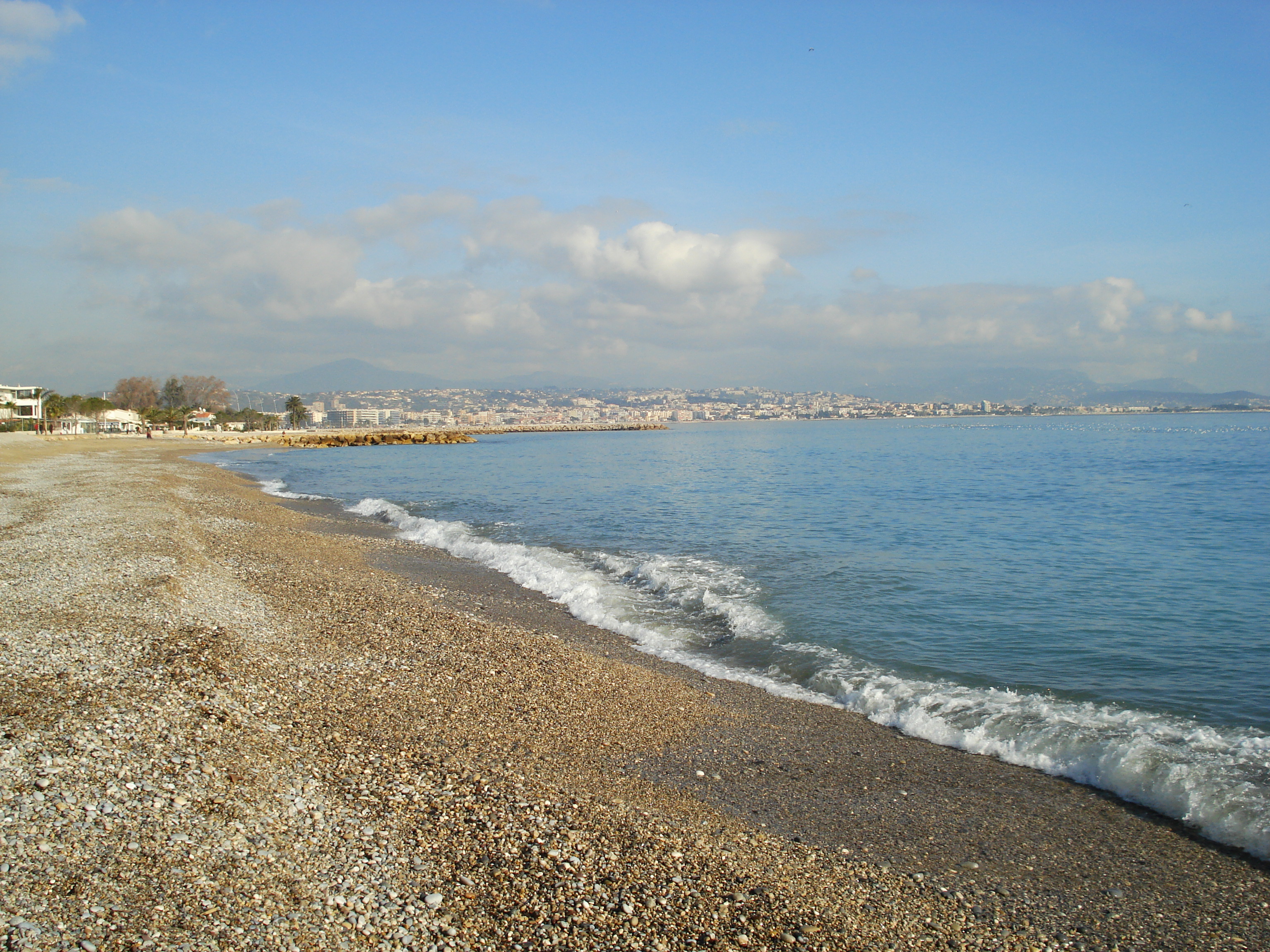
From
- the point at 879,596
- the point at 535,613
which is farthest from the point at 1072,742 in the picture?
the point at 535,613

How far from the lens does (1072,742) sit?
24.9 ft

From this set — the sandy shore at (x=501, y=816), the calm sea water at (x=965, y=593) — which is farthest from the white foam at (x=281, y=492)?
the sandy shore at (x=501, y=816)

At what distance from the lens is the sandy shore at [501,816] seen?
4172 mm

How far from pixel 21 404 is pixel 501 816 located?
113492mm

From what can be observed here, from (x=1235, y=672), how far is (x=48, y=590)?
1694 cm

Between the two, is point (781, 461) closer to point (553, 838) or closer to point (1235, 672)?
point (1235, 672)

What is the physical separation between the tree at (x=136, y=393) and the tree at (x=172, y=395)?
4.72 feet

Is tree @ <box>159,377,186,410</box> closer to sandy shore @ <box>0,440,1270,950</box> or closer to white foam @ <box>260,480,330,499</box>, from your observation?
white foam @ <box>260,480,330,499</box>

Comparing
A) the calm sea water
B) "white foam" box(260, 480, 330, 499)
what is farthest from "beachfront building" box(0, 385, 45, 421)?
the calm sea water

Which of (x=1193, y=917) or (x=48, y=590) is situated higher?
(x=48, y=590)

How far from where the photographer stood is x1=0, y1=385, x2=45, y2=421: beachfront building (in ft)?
277

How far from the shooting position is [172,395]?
13638cm

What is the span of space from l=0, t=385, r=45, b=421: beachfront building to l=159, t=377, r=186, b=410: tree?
33160 millimetres

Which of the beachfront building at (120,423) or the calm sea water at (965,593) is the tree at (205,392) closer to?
the beachfront building at (120,423)
